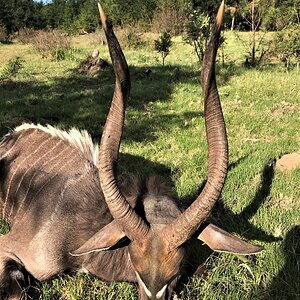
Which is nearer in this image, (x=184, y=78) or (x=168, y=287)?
(x=168, y=287)

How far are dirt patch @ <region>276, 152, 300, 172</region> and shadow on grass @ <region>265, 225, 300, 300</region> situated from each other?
1.50 meters

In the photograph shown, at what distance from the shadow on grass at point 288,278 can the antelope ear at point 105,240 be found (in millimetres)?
1107

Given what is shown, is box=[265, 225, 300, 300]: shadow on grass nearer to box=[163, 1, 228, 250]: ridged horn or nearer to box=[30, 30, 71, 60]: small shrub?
box=[163, 1, 228, 250]: ridged horn

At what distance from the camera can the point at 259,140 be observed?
5.84 metres

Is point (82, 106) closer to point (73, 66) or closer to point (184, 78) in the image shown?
point (184, 78)

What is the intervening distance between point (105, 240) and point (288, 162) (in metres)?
2.93

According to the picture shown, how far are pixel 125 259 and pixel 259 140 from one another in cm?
357

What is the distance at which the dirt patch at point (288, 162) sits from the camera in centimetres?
465

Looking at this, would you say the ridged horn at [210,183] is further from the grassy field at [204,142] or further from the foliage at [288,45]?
the foliage at [288,45]

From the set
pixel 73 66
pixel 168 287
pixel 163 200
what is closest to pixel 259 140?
pixel 163 200

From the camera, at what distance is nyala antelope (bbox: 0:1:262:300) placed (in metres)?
2.29

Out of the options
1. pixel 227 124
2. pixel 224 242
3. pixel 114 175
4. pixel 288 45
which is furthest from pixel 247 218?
pixel 288 45

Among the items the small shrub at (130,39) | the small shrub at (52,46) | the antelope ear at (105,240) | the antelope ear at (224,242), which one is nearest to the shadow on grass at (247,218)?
the antelope ear at (224,242)

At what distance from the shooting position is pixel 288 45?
36.9 feet
